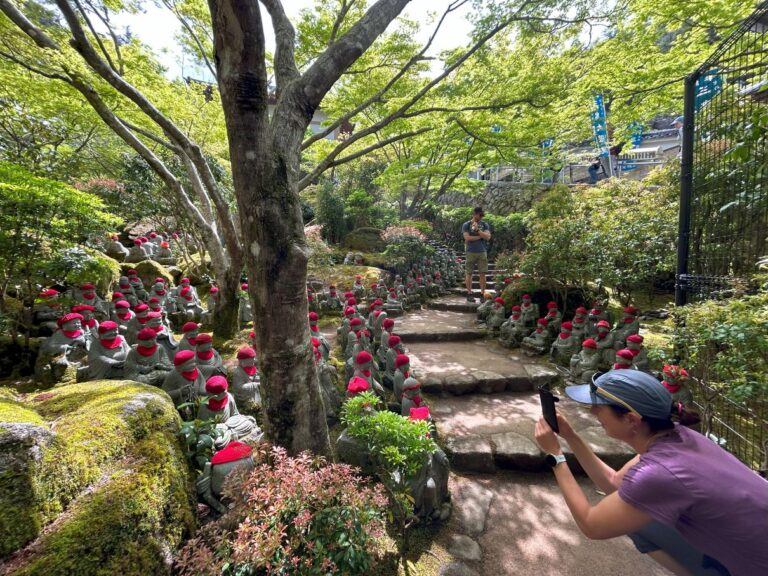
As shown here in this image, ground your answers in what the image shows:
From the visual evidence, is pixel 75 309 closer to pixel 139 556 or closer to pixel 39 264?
pixel 39 264

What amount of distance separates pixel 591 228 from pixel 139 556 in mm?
7946

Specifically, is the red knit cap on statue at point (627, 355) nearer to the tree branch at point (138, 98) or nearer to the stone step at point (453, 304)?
the stone step at point (453, 304)

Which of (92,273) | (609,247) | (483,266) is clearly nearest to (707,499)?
(609,247)

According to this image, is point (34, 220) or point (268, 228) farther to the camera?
point (34, 220)

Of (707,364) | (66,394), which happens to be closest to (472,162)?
(707,364)

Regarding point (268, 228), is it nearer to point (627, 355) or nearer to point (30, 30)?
point (627, 355)

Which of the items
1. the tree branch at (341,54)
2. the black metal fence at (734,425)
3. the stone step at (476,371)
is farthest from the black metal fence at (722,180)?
the tree branch at (341,54)

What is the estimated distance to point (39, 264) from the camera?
14.4ft

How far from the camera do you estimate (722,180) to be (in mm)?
4391

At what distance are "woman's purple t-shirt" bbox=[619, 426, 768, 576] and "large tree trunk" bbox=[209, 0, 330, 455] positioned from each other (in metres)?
2.07

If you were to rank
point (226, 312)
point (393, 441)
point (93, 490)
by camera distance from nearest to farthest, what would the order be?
point (93, 490) → point (393, 441) → point (226, 312)

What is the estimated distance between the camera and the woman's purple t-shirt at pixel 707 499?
1.33 m

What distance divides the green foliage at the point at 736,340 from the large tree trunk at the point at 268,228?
3.35m

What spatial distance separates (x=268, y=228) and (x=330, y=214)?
12.2 metres
